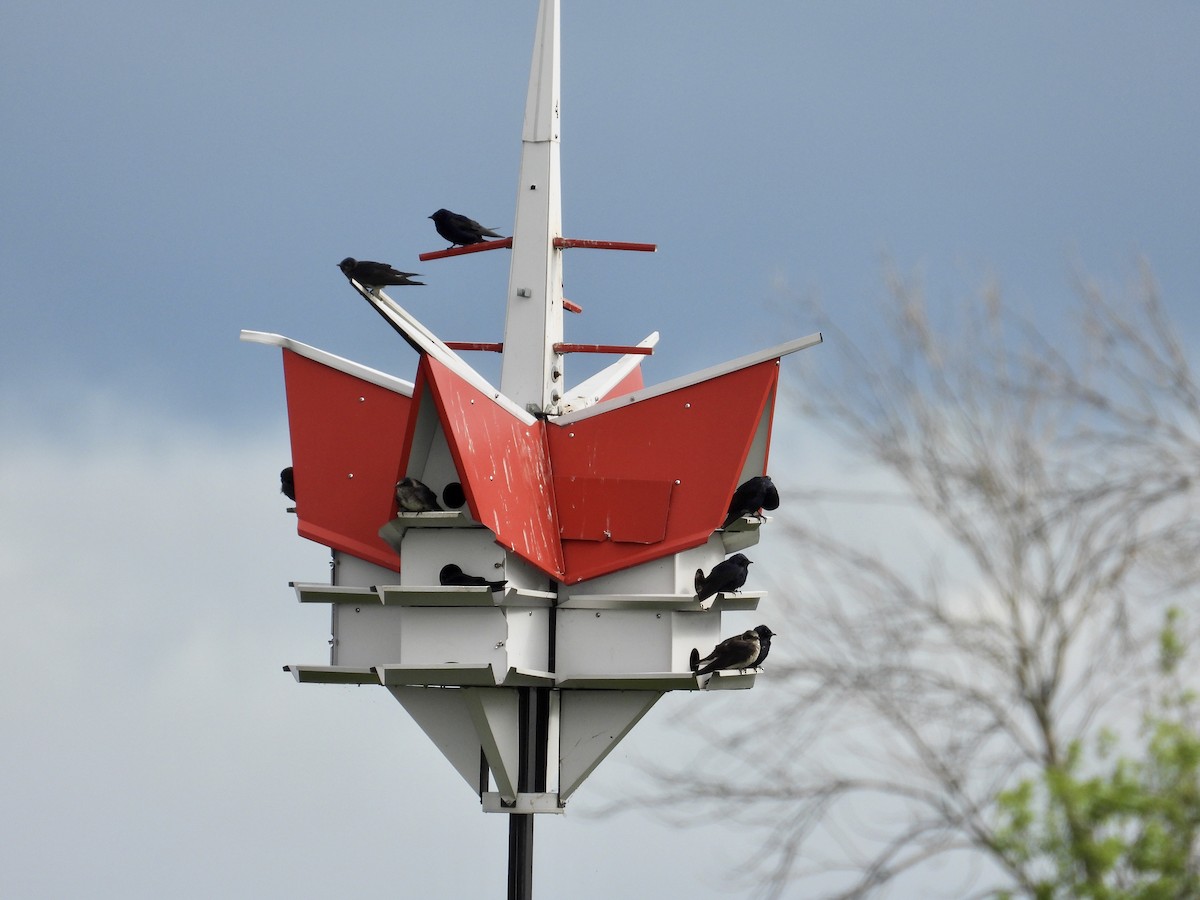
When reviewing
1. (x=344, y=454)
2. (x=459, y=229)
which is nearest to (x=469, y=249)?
(x=459, y=229)

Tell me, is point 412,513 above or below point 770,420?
below

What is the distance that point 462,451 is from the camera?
388 inches

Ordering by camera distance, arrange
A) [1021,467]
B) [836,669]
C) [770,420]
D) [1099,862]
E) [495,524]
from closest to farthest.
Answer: [1099,862], [1021,467], [836,669], [495,524], [770,420]

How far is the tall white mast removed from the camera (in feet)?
37.3

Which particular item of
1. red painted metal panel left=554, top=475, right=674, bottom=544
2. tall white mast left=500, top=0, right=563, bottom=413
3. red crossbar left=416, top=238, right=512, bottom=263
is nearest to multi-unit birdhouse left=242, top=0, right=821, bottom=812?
red painted metal panel left=554, top=475, right=674, bottom=544

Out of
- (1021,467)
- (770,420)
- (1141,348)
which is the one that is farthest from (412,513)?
(1141,348)

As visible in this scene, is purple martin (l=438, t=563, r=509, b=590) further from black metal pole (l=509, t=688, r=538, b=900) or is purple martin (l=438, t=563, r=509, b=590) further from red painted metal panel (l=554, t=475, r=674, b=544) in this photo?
black metal pole (l=509, t=688, r=538, b=900)

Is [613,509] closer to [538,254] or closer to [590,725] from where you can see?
[590,725]

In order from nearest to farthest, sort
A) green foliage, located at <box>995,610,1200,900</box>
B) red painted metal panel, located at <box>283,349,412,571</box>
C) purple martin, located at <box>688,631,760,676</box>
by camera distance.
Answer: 1. green foliage, located at <box>995,610,1200,900</box>
2. purple martin, located at <box>688,631,760,676</box>
3. red painted metal panel, located at <box>283,349,412,571</box>

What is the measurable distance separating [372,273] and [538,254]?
53.5 inches

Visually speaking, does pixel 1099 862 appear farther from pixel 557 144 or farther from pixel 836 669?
pixel 557 144

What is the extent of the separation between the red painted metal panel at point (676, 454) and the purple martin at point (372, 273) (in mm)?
1512

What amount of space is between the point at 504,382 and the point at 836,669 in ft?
14.0

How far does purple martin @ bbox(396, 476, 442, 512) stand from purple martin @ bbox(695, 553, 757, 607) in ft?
5.89
